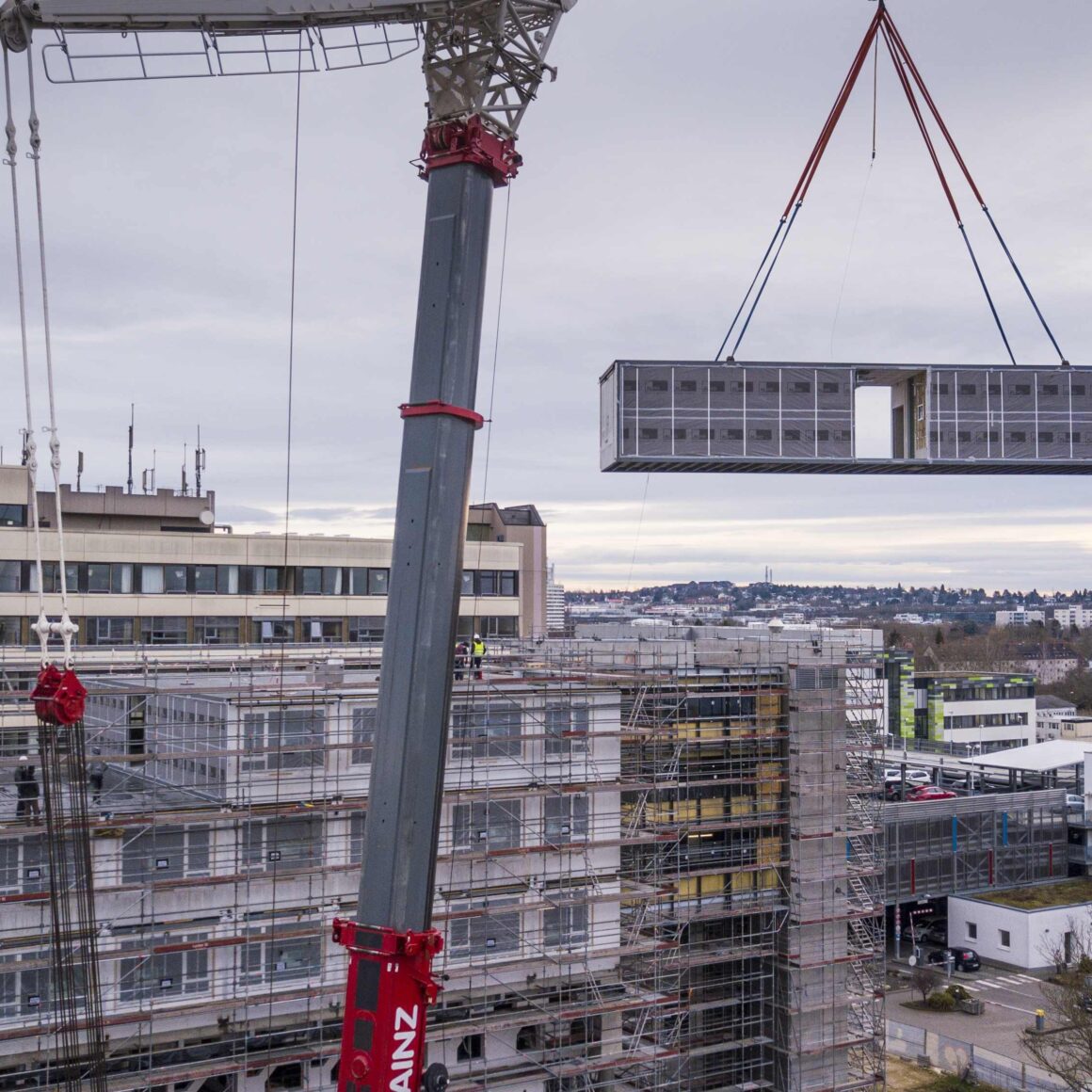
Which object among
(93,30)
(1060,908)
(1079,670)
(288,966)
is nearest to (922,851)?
(1060,908)

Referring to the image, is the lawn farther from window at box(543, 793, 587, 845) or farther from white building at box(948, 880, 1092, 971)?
window at box(543, 793, 587, 845)

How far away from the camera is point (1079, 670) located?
14062cm

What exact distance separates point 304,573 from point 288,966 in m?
18.2

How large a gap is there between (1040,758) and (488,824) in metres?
43.8

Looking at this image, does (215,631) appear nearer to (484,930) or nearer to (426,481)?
(484,930)

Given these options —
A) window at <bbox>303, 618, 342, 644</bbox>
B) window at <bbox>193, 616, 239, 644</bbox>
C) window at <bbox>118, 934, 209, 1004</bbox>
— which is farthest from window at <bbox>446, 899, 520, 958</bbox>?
window at <bbox>303, 618, 342, 644</bbox>

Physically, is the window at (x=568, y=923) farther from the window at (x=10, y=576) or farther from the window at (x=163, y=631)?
the window at (x=10, y=576)

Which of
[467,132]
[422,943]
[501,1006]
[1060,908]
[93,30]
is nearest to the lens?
[422,943]

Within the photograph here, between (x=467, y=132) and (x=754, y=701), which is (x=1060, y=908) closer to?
(x=754, y=701)

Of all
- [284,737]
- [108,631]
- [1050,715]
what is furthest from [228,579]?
[1050,715]

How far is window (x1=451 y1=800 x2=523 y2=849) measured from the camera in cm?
1972

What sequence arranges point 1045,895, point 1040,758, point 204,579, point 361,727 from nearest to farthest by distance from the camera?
point 361,727
point 204,579
point 1045,895
point 1040,758

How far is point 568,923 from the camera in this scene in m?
20.8

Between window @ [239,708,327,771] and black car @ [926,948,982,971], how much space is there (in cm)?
2696
